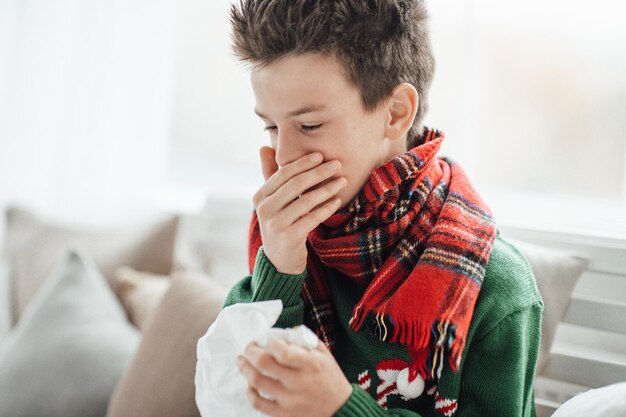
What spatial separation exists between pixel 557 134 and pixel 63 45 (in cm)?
184

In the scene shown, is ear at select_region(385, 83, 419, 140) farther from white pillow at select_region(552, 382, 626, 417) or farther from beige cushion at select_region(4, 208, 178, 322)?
beige cushion at select_region(4, 208, 178, 322)

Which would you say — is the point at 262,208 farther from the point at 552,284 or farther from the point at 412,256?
the point at 552,284

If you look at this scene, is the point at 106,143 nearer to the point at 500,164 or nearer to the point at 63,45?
the point at 63,45

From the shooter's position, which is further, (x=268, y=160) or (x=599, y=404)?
(x=268, y=160)

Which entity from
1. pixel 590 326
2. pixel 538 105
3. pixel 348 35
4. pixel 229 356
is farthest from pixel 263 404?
pixel 538 105

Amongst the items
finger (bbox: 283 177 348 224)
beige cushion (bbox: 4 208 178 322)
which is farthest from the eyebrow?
beige cushion (bbox: 4 208 178 322)

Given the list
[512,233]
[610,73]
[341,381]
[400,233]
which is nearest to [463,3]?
[610,73]

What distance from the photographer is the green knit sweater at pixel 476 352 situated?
1.08 m

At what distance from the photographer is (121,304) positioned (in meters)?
1.99

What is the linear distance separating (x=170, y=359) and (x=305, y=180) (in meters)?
0.60

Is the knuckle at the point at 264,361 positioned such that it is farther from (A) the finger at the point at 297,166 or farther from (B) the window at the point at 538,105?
(B) the window at the point at 538,105

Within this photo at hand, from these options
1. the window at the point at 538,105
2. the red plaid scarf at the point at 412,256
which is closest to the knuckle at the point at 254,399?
the red plaid scarf at the point at 412,256

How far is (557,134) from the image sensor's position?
1.84m

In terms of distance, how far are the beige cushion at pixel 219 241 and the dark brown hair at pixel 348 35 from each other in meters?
1.03
